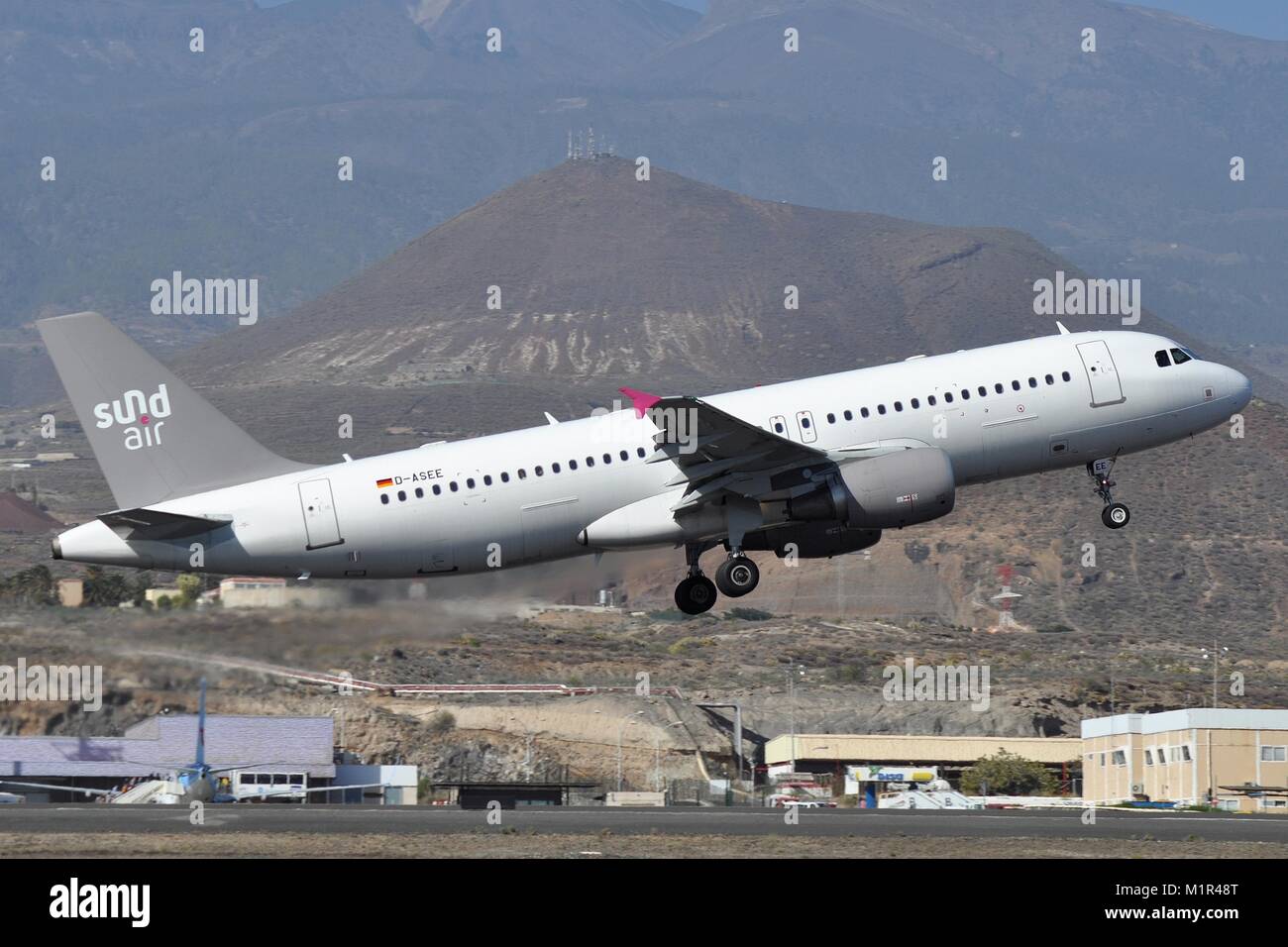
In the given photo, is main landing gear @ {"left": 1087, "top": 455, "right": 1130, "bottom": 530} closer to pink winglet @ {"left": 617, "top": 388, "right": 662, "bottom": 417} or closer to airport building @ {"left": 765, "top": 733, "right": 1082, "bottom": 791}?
pink winglet @ {"left": 617, "top": 388, "right": 662, "bottom": 417}

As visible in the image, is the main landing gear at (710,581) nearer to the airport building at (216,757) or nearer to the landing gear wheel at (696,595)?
the landing gear wheel at (696,595)

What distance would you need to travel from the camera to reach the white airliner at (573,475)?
46.9 meters

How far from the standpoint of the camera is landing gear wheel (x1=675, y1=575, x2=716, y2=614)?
1962 inches

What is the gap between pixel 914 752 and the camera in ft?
291

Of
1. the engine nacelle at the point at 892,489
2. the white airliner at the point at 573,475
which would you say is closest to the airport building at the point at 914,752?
the white airliner at the point at 573,475

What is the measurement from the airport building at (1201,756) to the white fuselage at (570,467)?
25.7m

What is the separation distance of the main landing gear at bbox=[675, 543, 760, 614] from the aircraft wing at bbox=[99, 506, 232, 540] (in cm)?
1191

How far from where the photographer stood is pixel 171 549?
4650 centimetres

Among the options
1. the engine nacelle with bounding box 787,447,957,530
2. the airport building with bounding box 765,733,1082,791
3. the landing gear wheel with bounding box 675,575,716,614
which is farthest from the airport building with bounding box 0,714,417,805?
the engine nacelle with bounding box 787,447,957,530

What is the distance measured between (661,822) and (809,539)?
28.8 ft

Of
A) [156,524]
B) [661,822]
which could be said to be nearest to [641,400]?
[156,524]
